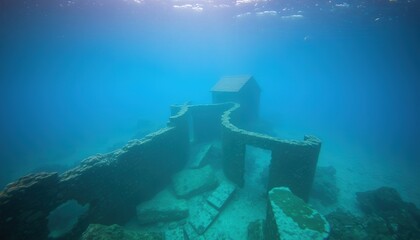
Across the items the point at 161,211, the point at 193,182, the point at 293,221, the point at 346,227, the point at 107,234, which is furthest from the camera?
the point at 193,182

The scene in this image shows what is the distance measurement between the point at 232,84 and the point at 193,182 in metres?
15.6

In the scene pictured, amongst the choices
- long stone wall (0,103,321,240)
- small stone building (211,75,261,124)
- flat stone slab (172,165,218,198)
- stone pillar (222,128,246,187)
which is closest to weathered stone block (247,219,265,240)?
long stone wall (0,103,321,240)

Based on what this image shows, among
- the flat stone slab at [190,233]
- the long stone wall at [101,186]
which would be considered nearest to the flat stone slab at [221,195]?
the flat stone slab at [190,233]

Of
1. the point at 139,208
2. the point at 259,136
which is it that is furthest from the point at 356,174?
the point at 139,208

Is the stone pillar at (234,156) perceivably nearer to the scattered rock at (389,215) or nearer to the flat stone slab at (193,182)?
the flat stone slab at (193,182)

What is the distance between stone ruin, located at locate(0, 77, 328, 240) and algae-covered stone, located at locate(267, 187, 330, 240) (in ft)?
0.32

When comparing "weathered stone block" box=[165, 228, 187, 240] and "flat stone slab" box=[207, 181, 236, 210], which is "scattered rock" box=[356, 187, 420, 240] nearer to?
"flat stone slab" box=[207, 181, 236, 210]

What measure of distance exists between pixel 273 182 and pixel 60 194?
414 inches

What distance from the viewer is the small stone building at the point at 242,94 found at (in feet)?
76.8

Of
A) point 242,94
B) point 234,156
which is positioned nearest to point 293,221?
point 234,156

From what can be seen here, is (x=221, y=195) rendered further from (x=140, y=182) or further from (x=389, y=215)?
(x=389, y=215)

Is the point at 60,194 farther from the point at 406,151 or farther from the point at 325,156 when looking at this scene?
the point at 406,151

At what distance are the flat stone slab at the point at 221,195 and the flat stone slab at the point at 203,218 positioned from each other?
0.33 m

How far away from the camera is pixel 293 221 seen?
6.69 m
